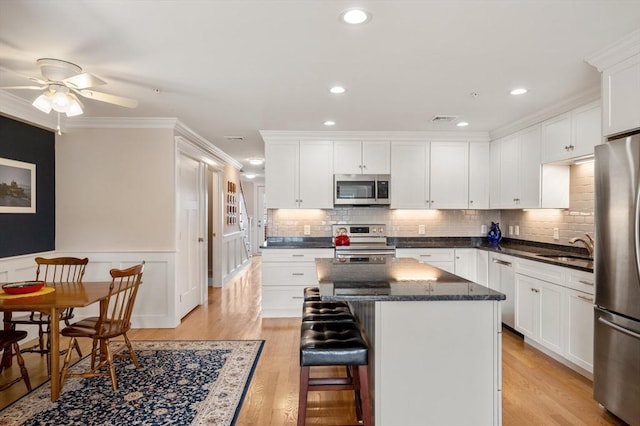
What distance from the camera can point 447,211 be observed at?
18.0ft

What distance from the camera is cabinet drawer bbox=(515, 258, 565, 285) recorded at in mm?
3283

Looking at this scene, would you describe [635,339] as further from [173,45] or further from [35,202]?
[35,202]

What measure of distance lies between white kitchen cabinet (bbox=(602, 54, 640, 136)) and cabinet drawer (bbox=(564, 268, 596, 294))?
1115 mm

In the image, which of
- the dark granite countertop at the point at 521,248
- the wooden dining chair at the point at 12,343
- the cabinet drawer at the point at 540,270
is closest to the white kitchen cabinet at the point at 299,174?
the dark granite countertop at the point at 521,248

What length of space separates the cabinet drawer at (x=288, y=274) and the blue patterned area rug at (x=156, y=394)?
50.1 inches

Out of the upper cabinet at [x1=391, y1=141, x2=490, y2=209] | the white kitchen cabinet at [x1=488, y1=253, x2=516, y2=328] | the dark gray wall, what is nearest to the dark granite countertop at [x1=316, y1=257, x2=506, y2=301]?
the white kitchen cabinet at [x1=488, y1=253, x2=516, y2=328]

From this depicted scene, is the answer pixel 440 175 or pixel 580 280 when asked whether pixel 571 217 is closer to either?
pixel 580 280

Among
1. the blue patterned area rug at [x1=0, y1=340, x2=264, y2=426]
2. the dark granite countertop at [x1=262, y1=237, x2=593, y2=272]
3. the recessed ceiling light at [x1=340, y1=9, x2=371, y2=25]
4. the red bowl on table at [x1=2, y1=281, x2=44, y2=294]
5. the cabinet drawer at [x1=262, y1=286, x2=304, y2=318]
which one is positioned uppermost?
the recessed ceiling light at [x1=340, y1=9, x2=371, y2=25]

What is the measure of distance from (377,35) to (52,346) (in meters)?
3.11

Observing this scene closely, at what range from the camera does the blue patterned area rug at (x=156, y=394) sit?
2473mm

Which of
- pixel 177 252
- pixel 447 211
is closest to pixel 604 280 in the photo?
pixel 447 211

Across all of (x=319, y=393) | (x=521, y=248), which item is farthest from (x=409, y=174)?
(x=319, y=393)

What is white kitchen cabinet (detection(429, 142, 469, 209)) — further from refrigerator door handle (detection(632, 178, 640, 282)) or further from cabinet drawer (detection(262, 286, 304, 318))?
refrigerator door handle (detection(632, 178, 640, 282))

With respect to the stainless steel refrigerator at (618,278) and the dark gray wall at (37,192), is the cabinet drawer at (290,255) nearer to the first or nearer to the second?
the dark gray wall at (37,192)
